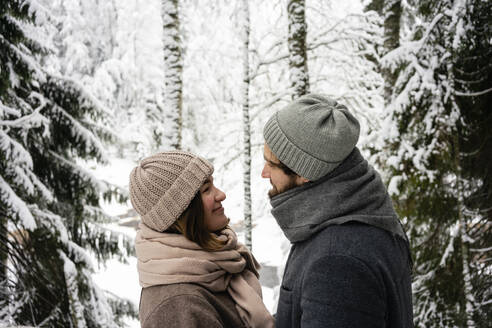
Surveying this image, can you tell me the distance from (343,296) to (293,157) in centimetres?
58

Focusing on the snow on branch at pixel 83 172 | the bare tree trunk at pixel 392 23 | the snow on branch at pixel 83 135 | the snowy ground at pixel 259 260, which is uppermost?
the bare tree trunk at pixel 392 23

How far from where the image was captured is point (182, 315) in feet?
4.38

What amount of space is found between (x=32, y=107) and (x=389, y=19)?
642cm

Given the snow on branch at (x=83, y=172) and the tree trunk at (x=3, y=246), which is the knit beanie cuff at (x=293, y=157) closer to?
the tree trunk at (x=3, y=246)

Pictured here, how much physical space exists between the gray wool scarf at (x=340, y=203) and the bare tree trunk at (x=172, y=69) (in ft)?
15.8

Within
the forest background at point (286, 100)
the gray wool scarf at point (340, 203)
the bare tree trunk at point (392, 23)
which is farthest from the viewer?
the bare tree trunk at point (392, 23)

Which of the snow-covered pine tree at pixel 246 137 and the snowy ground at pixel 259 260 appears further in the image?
the snowy ground at pixel 259 260

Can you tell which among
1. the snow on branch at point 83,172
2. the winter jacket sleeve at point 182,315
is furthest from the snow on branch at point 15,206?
the winter jacket sleeve at point 182,315

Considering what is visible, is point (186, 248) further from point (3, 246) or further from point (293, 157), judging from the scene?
point (3, 246)

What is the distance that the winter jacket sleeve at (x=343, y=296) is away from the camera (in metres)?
1.09

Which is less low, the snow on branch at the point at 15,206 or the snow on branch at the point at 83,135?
the snow on branch at the point at 83,135

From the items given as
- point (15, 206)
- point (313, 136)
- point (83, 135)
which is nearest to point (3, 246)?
point (15, 206)

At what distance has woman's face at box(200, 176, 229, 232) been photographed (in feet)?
5.65

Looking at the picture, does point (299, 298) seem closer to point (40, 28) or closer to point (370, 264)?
point (370, 264)
